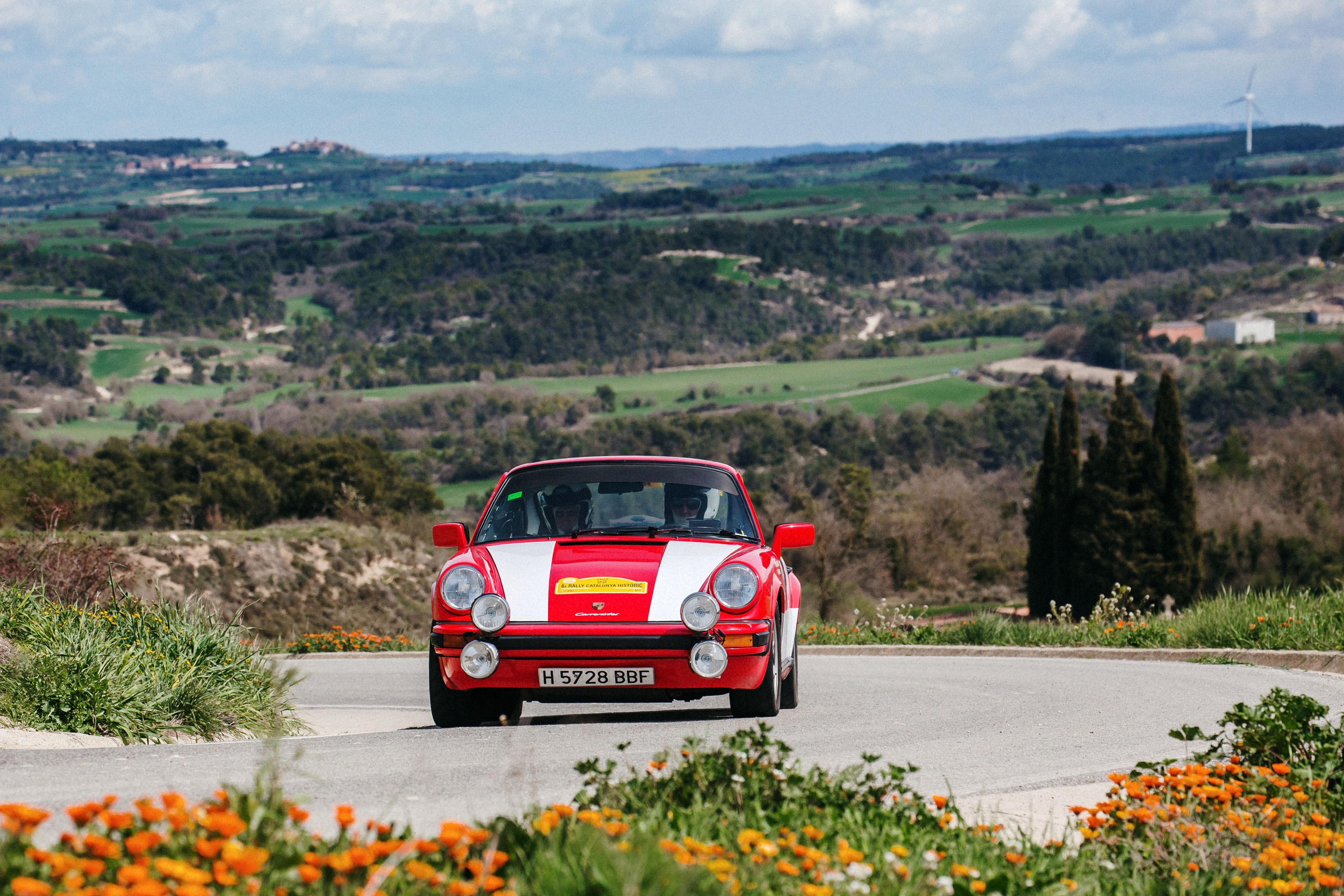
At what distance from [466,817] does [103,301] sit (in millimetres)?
152949

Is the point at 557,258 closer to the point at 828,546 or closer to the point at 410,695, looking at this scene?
the point at 828,546

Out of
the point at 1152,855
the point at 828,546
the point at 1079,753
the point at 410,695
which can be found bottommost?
the point at 828,546

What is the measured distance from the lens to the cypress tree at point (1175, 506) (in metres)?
42.7

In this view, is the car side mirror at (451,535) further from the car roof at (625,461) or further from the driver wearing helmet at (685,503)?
the driver wearing helmet at (685,503)

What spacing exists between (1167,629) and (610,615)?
7.96m

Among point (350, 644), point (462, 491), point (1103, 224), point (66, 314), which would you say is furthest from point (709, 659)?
point (1103, 224)

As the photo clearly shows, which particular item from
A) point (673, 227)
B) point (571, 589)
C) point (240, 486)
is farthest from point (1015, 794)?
point (673, 227)

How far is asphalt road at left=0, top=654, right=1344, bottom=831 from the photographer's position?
5445mm

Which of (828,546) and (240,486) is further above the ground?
(240,486)

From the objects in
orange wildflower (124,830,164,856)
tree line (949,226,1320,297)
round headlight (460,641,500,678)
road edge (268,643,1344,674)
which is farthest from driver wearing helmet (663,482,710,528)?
tree line (949,226,1320,297)

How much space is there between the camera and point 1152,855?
455cm

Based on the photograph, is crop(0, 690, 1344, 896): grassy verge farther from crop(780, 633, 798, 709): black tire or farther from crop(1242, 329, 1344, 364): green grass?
crop(1242, 329, 1344, 364): green grass

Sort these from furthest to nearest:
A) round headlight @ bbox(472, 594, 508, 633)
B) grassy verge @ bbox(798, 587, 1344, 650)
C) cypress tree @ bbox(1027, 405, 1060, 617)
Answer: cypress tree @ bbox(1027, 405, 1060, 617), grassy verge @ bbox(798, 587, 1344, 650), round headlight @ bbox(472, 594, 508, 633)

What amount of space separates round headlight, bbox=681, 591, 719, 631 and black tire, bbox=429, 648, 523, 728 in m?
1.10
